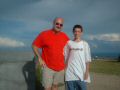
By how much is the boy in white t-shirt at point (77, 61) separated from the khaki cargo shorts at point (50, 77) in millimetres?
247

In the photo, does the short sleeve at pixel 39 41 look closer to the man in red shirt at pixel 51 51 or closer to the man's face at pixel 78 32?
the man in red shirt at pixel 51 51

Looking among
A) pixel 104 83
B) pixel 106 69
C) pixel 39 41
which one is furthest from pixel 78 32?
pixel 106 69

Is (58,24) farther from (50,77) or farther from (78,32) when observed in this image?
(50,77)

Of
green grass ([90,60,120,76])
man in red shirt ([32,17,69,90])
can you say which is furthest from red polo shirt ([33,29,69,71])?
green grass ([90,60,120,76])

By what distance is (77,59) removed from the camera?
4.88 m

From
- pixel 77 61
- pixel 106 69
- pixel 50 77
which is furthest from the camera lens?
pixel 106 69

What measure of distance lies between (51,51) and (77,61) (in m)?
0.54

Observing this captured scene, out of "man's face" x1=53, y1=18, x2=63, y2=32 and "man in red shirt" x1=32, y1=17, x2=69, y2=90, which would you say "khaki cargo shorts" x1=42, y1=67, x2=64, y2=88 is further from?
"man's face" x1=53, y1=18, x2=63, y2=32

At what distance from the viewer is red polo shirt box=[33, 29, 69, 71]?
5055 millimetres

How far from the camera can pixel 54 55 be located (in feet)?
16.5

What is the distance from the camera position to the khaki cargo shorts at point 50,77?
5.11 metres

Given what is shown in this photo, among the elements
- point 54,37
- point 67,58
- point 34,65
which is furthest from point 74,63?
point 34,65

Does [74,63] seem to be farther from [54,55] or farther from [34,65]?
[34,65]

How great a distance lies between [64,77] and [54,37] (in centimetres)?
82
